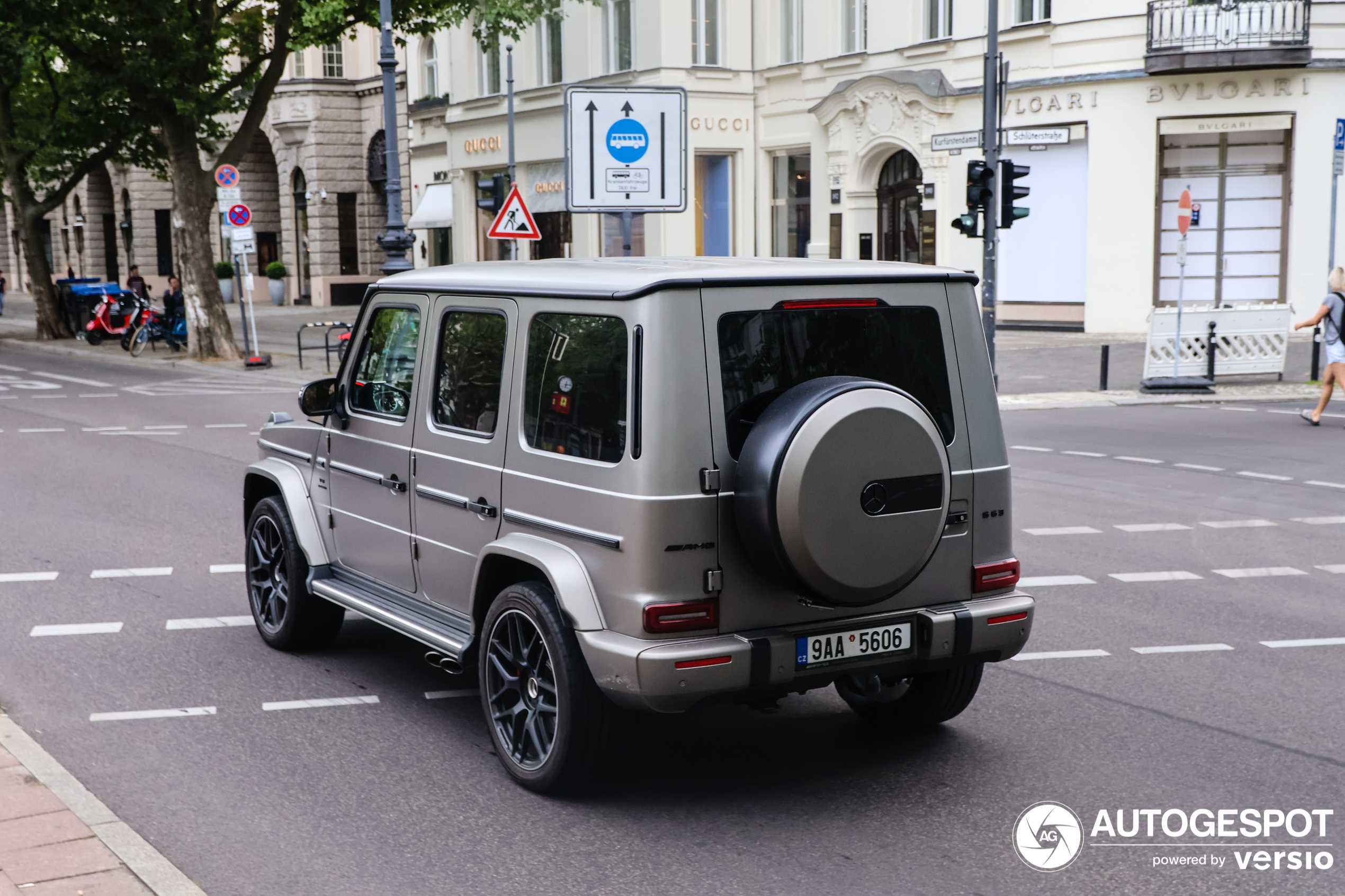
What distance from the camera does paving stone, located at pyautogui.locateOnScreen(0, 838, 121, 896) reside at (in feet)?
13.5

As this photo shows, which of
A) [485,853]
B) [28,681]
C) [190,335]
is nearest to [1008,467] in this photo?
[485,853]

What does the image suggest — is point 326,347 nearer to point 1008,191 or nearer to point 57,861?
point 1008,191

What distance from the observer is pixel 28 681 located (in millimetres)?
6441

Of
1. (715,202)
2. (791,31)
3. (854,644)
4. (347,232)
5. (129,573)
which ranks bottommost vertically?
(129,573)

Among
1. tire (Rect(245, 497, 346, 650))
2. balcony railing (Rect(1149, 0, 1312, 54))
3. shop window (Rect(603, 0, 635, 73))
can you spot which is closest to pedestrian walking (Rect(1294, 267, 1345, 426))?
tire (Rect(245, 497, 346, 650))

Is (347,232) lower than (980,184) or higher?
lower

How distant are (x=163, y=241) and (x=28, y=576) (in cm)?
5146

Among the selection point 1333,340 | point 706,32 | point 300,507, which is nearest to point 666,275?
point 300,507

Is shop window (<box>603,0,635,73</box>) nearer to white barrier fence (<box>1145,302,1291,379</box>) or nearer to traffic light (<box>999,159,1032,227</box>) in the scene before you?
traffic light (<box>999,159,1032,227</box>)

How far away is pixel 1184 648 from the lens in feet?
22.8

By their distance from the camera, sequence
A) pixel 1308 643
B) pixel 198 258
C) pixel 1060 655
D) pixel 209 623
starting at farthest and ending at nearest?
pixel 198 258 < pixel 209 623 < pixel 1308 643 < pixel 1060 655

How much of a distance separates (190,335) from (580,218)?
12749mm

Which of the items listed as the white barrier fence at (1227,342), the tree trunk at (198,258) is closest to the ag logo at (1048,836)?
the white barrier fence at (1227,342)

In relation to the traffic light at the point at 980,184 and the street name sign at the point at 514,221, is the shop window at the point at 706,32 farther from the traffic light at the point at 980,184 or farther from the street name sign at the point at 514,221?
the traffic light at the point at 980,184
